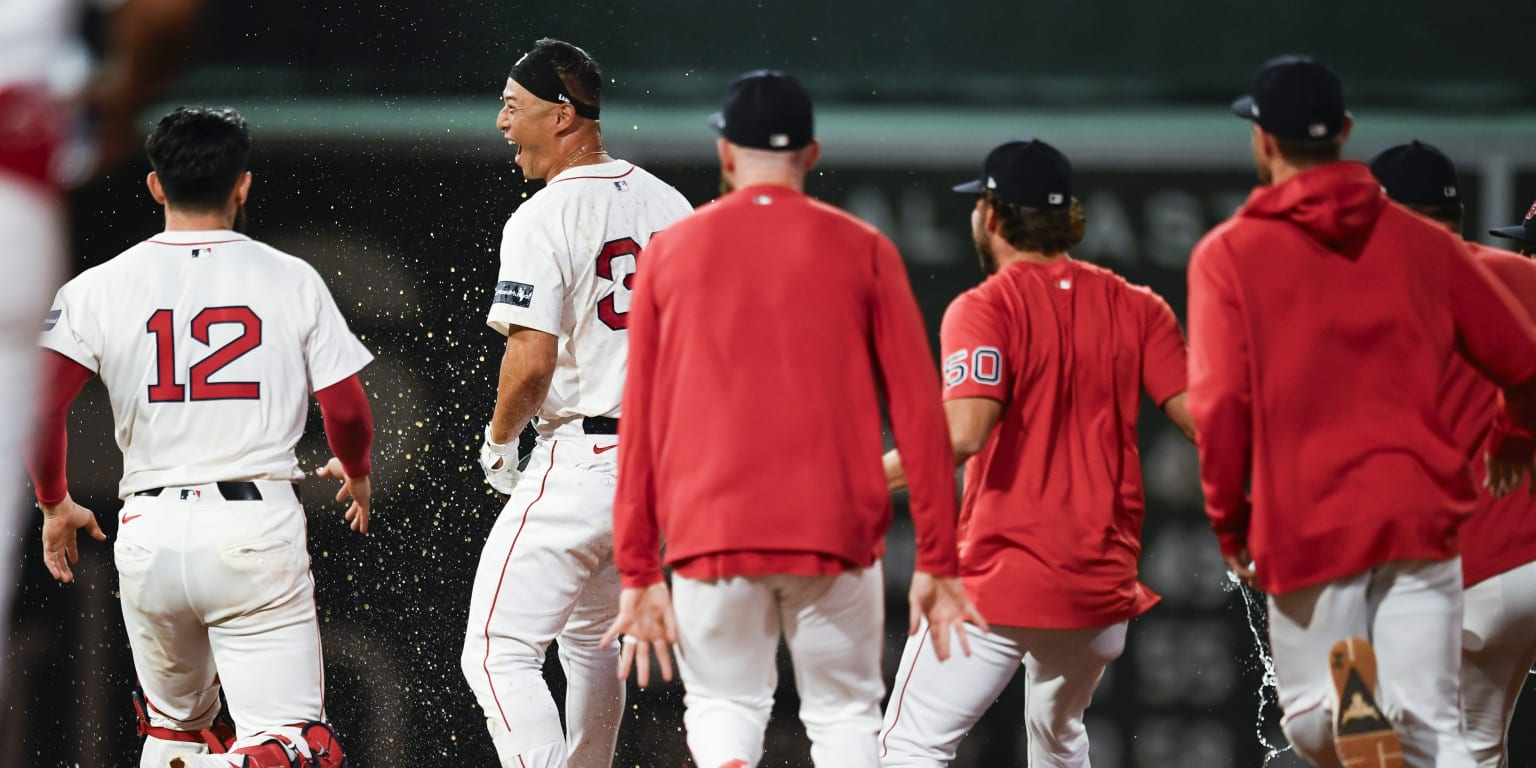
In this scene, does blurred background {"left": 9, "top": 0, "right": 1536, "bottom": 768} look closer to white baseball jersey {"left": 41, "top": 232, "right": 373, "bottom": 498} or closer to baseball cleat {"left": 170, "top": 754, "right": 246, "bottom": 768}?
baseball cleat {"left": 170, "top": 754, "right": 246, "bottom": 768}

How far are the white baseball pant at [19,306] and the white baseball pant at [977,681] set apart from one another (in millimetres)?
1939

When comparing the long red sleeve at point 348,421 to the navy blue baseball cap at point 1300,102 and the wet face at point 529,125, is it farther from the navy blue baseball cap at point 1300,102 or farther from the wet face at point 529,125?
the navy blue baseball cap at point 1300,102

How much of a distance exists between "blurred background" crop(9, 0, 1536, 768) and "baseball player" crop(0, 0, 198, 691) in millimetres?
3135

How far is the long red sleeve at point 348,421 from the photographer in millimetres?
3895

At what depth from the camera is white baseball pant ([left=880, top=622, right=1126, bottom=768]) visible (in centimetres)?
353

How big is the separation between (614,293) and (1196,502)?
2.07m

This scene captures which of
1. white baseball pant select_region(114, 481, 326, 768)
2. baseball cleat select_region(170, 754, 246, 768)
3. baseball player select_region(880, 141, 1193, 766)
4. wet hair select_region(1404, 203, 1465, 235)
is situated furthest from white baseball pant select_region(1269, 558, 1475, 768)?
baseball cleat select_region(170, 754, 246, 768)

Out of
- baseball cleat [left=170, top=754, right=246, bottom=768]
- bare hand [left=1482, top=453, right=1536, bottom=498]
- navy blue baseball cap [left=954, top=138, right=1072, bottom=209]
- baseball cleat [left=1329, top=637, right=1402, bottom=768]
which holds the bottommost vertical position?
baseball cleat [left=170, top=754, right=246, bottom=768]

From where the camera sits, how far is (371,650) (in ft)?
18.1

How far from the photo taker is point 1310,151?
3.10m

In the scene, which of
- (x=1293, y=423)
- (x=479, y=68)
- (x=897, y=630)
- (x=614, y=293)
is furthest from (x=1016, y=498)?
(x=479, y=68)

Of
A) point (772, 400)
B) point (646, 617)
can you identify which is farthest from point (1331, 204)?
point (646, 617)

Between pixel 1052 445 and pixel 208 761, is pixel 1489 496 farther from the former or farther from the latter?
pixel 208 761

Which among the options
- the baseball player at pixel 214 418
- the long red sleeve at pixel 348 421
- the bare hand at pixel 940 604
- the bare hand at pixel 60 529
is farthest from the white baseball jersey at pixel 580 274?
the bare hand at pixel 940 604
